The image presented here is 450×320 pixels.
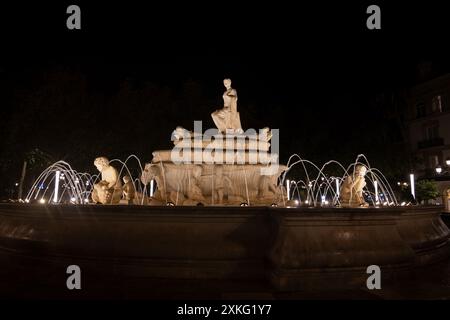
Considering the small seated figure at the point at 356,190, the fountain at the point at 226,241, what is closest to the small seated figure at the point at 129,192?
the fountain at the point at 226,241

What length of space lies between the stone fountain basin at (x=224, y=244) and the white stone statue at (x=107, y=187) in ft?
8.36

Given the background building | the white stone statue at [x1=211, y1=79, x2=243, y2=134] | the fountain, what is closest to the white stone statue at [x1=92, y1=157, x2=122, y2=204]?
the fountain

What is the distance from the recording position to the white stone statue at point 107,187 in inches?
420

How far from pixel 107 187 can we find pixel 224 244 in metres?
5.03

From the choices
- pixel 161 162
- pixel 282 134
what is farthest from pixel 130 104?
pixel 161 162

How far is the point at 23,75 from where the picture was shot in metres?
24.5

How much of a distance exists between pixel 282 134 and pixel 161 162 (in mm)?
25454

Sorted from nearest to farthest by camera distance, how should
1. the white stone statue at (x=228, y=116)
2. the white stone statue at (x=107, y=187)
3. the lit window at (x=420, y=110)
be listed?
the white stone statue at (x=107, y=187) → the white stone statue at (x=228, y=116) → the lit window at (x=420, y=110)

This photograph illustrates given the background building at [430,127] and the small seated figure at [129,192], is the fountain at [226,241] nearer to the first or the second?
the small seated figure at [129,192]

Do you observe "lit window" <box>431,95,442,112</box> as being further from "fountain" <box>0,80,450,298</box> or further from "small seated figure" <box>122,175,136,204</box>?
"small seated figure" <box>122,175,136,204</box>

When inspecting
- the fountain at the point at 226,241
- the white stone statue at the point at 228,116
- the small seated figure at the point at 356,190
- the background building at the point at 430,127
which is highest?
the background building at the point at 430,127

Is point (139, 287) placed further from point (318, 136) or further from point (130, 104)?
point (318, 136)

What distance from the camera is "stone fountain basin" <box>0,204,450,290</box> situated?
20.9ft
